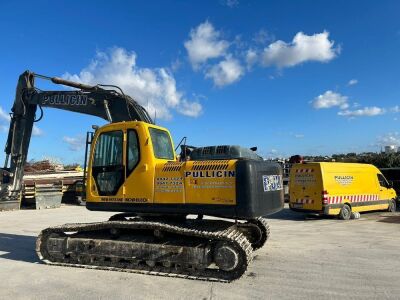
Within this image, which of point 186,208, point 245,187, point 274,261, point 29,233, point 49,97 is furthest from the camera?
point 49,97

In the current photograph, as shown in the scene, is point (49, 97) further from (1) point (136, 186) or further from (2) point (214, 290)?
(2) point (214, 290)

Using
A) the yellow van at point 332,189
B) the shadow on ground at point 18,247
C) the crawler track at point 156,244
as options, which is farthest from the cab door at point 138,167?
the yellow van at point 332,189

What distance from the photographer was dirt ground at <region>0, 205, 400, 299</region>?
638 cm

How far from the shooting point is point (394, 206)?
1947 centimetres

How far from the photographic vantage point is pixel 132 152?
8.24 m

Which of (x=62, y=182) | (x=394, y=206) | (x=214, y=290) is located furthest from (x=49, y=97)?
(x=394, y=206)

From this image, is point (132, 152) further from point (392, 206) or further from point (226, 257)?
point (392, 206)

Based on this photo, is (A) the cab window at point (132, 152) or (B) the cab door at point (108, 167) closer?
(A) the cab window at point (132, 152)

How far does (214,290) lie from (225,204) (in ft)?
4.88

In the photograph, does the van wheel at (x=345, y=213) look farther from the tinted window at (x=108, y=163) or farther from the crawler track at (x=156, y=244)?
the tinted window at (x=108, y=163)

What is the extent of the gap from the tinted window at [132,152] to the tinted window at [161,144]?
0.34m

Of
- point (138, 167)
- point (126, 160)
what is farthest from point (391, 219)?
point (126, 160)

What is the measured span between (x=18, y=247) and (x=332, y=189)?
1120 cm

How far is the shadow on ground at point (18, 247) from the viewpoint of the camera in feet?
30.0
